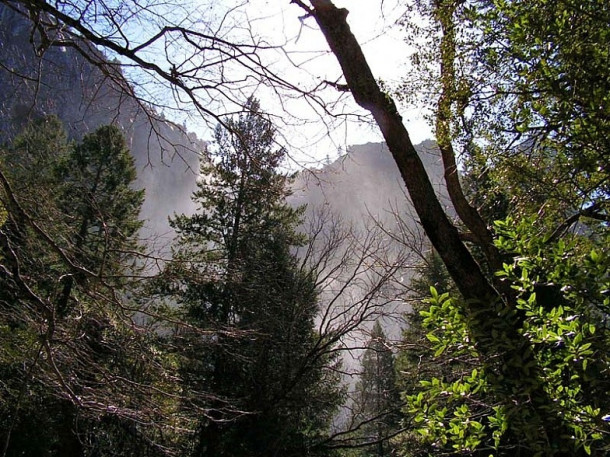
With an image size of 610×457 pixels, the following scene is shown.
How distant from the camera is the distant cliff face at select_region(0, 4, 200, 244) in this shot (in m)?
2.74

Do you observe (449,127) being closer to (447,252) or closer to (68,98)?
(447,252)

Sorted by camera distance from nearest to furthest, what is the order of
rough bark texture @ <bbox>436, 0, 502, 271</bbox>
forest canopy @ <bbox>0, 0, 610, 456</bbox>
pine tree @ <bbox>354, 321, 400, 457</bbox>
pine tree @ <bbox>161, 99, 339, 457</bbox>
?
forest canopy @ <bbox>0, 0, 610, 456</bbox>, pine tree @ <bbox>161, 99, 339, 457</bbox>, rough bark texture @ <bbox>436, 0, 502, 271</bbox>, pine tree @ <bbox>354, 321, 400, 457</bbox>

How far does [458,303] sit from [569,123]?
3.73ft

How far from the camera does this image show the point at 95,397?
2.49 meters

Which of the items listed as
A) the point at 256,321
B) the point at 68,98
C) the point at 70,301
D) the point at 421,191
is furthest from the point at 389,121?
the point at 256,321

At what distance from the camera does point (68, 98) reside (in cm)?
316

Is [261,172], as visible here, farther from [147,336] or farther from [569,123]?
[569,123]

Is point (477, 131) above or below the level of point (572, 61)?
above

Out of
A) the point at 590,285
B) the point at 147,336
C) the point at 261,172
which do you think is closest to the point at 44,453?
the point at 147,336

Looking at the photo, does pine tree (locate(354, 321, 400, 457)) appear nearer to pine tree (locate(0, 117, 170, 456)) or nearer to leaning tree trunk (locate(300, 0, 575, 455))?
leaning tree trunk (locate(300, 0, 575, 455))

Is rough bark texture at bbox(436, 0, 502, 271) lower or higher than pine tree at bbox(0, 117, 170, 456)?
higher

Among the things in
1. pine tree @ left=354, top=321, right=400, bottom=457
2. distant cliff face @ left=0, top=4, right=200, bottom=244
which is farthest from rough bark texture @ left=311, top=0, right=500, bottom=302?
pine tree @ left=354, top=321, right=400, bottom=457

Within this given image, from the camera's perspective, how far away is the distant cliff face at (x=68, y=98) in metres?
2.74

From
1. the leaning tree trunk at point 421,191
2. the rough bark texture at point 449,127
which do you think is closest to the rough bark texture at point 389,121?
the leaning tree trunk at point 421,191
